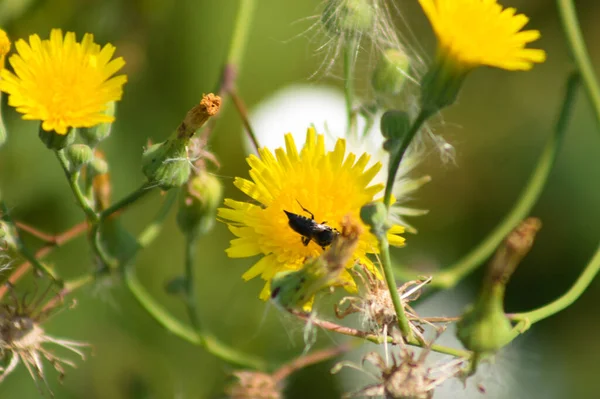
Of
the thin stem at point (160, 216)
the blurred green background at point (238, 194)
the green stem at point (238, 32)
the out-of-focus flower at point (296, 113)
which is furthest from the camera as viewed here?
the out-of-focus flower at point (296, 113)

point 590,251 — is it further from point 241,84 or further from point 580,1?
point 241,84

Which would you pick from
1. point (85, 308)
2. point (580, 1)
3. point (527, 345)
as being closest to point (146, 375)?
point (85, 308)

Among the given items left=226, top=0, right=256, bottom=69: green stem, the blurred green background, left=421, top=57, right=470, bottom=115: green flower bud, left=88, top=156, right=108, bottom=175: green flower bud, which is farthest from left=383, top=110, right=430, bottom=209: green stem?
the blurred green background

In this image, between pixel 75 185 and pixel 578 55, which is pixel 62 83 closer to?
pixel 75 185

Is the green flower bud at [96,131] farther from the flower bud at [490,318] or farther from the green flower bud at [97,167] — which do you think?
the flower bud at [490,318]

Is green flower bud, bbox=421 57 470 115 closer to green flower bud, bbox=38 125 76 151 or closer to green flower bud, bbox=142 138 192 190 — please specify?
green flower bud, bbox=142 138 192 190

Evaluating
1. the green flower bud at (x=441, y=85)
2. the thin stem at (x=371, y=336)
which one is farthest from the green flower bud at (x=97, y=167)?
the green flower bud at (x=441, y=85)
